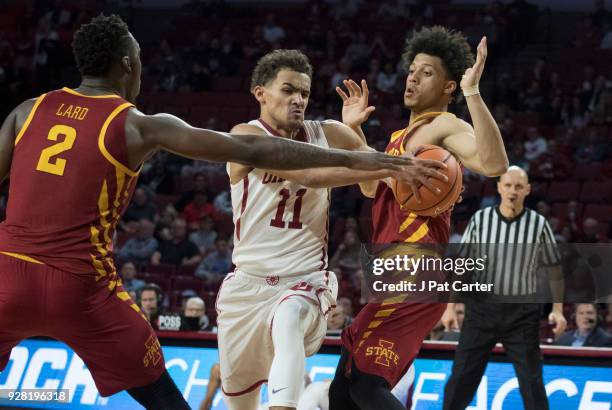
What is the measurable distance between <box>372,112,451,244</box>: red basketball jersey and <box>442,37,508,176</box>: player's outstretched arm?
1.00 feet

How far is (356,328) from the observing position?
175 inches

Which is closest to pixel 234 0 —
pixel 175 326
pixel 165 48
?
pixel 165 48

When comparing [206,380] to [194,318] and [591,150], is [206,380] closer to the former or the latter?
[194,318]

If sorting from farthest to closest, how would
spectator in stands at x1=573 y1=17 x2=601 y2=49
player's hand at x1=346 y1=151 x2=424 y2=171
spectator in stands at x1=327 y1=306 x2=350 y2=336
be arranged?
spectator in stands at x1=573 y1=17 x2=601 y2=49
spectator in stands at x1=327 y1=306 x2=350 y2=336
player's hand at x1=346 y1=151 x2=424 y2=171

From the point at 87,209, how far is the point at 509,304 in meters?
3.74

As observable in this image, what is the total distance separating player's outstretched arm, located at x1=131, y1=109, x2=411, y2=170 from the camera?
3.55 metres

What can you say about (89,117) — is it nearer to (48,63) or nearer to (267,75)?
(267,75)

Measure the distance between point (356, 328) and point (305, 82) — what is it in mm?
1232

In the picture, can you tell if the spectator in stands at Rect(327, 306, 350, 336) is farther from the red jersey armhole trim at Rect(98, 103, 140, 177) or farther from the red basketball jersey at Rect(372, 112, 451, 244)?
the red jersey armhole trim at Rect(98, 103, 140, 177)

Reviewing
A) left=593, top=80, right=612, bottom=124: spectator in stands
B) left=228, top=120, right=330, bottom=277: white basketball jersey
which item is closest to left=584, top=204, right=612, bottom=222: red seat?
left=593, top=80, right=612, bottom=124: spectator in stands

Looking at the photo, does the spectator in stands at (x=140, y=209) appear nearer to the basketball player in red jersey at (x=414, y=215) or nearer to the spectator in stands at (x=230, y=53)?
the spectator in stands at (x=230, y=53)

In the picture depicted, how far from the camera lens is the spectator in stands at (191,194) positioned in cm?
1266

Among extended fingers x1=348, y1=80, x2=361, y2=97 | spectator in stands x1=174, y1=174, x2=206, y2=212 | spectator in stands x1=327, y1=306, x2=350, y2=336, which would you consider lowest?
spectator in stands x1=327, y1=306, x2=350, y2=336

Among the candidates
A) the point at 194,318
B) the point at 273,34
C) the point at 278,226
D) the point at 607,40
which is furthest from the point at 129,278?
the point at 607,40
